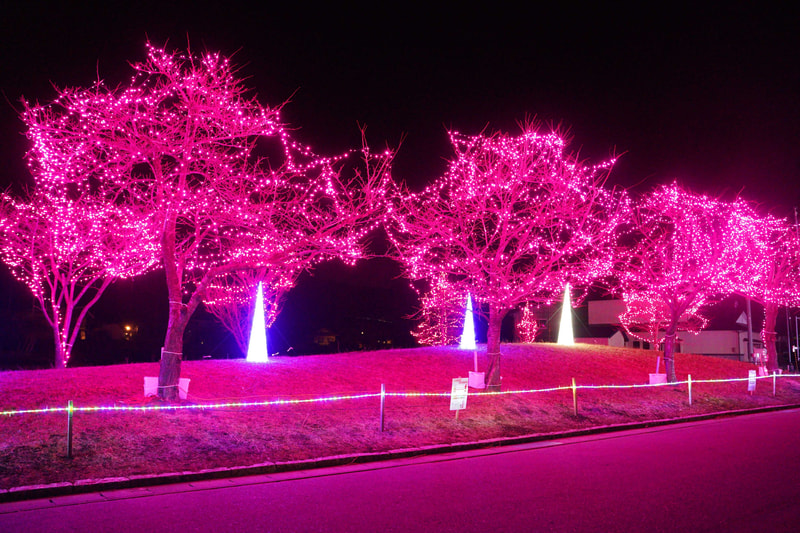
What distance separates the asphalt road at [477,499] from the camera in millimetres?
6641

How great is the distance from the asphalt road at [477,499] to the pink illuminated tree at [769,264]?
17.4 metres

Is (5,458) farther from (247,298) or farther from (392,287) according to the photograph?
(392,287)

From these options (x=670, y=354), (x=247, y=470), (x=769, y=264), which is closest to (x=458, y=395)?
(x=247, y=470)

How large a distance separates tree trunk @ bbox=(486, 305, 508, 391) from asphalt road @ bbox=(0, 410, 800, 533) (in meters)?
5.74

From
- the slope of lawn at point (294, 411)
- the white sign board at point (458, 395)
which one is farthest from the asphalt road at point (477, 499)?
the white sign board at point (458, 395)

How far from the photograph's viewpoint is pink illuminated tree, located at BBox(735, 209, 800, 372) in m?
26.6

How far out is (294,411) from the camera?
1268cm

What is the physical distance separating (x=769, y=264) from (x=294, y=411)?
83.8 feet

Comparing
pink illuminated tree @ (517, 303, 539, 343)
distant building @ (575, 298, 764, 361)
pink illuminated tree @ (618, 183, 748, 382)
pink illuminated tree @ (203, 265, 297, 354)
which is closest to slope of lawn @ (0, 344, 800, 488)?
pink illuminated tree @ (618, 183, 748, 382)

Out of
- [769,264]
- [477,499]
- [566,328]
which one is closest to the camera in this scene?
[477,499]

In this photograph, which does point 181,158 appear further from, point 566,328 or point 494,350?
point 566,328

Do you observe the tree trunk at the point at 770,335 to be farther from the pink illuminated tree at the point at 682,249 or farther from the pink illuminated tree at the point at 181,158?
the pink illuminated tree at the point at 181,158

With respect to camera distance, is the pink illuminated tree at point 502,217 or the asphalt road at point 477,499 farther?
the pink illuminated tree at point 502,217

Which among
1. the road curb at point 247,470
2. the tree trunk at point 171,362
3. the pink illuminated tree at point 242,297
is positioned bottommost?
the road curb at point 247,470
